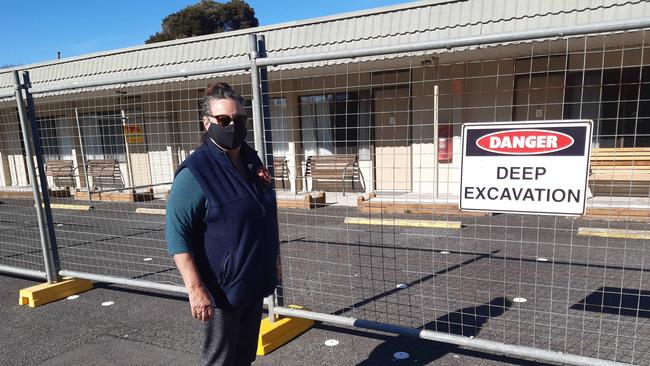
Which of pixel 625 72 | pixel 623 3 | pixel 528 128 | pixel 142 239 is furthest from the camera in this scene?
pixel 625 72

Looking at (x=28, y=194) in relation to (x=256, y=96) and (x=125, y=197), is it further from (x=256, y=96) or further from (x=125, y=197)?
(x=256, y=96)

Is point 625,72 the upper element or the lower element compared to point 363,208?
upper

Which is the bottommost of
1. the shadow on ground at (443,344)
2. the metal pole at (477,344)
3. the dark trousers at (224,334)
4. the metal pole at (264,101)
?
the shadow on ground at (443,344)

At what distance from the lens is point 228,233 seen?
6.79 feet

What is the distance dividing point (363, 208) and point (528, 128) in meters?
6.05

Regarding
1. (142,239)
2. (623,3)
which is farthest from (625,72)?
(142,239)

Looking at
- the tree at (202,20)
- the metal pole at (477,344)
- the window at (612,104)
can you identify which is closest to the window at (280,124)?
the window at (612,104)

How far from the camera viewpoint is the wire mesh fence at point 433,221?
3.71 m

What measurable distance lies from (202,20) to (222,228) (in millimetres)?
39667

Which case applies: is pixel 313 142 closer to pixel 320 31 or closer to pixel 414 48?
pixel 320 31

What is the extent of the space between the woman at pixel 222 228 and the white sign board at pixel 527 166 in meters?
1.37

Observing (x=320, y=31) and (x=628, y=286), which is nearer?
(x=628, y=286)

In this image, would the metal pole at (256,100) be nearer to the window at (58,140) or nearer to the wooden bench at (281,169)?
the wooden bench at (281,169)

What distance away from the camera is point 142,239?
712cm
